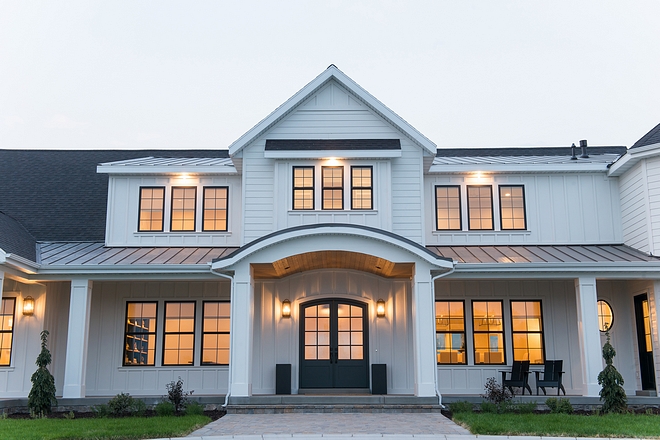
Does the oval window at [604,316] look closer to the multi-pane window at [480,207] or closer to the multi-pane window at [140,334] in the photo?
the multi-pane window at [480,207]

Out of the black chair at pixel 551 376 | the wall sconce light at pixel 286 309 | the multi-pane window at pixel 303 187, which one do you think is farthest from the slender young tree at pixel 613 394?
the multi-pane window at pixel 303 187

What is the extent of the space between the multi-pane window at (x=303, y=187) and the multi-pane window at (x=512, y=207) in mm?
5204

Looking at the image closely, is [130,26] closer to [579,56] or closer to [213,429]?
[579,56]

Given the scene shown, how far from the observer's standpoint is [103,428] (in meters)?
10.2

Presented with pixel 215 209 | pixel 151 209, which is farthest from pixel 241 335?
pixel 151 209

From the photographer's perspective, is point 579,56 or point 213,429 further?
point 579,56

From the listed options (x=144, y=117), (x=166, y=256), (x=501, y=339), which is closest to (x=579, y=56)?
(x=501, y=339)

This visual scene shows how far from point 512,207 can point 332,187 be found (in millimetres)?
4996

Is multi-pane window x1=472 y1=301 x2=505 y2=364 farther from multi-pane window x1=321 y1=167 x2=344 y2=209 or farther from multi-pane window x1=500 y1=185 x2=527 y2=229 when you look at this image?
multi-pane window x1=321 y1=167 x2=344 y2=209

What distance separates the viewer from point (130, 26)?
91.2ft

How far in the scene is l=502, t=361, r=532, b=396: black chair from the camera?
47.1 ft

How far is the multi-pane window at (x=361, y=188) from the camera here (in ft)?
51.8

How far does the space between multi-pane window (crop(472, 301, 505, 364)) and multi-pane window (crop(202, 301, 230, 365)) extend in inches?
247

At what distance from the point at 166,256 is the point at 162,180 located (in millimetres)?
2531
